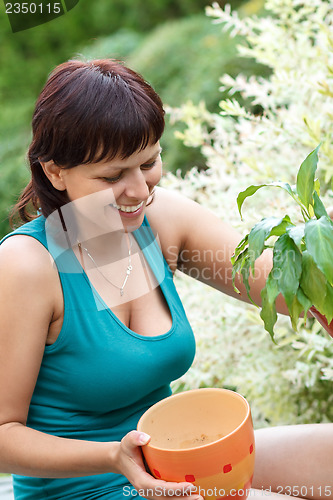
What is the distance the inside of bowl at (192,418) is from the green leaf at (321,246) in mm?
423

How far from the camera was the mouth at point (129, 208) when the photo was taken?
131 cm

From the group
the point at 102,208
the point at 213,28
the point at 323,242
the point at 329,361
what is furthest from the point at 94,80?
the point at 213,28

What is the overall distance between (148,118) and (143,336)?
449 millimetres

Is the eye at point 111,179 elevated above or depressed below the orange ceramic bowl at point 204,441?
above

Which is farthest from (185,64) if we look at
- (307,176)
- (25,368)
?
(307,176)

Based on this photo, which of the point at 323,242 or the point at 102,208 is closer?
the point at 323,242

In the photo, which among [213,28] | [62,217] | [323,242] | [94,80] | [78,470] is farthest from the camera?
[213,28]

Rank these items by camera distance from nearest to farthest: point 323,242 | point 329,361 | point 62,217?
point 323,242 → point 62,217 → point 329,361

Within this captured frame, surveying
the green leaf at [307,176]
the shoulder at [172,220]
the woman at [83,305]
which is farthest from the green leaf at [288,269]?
the shoulder at [172,220]

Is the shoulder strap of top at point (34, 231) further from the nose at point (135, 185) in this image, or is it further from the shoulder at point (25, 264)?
the nose at point (135, 185)

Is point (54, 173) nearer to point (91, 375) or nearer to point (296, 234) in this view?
point (91, 375)

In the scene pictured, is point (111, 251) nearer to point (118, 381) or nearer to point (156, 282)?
point (156, 282)

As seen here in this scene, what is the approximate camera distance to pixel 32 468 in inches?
47.6

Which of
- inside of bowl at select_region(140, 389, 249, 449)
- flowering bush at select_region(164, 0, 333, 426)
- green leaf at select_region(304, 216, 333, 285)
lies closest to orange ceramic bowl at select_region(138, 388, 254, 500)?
inside of bowl at select_region(140, 389, 249, 449)
